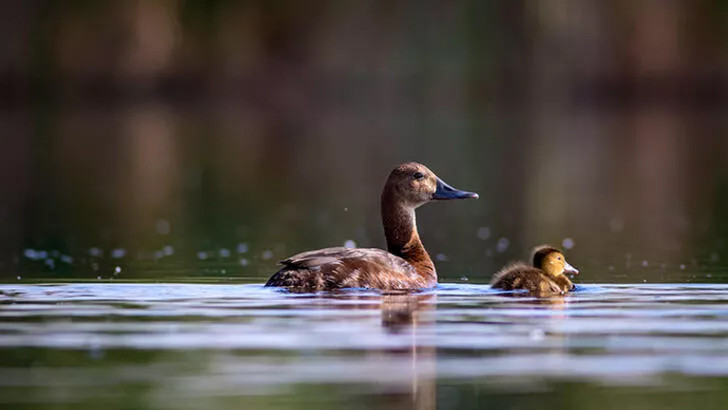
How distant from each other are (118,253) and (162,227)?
276 cm

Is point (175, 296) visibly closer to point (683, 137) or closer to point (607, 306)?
point (607, 306)

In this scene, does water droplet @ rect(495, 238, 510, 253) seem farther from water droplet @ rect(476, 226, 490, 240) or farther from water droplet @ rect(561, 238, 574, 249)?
water droplet @ rect(561, 238, 574, 249)

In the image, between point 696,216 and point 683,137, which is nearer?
point 696,216

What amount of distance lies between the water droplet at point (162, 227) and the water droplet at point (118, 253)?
174cm

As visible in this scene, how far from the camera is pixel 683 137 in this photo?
124 ft

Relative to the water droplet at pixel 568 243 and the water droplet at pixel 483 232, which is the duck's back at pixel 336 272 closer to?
the water droplet at pixel 568 243

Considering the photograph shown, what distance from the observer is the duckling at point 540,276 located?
12.3 meters

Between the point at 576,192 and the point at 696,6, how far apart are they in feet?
84.0

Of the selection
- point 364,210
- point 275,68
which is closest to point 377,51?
point 275,68

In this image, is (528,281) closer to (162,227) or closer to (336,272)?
(336,272)

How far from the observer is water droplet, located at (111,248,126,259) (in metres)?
16.1

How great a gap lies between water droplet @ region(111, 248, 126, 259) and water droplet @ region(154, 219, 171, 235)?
1.74 meters

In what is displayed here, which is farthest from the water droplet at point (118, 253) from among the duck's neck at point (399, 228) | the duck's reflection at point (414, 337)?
the duck's reflection at point (414, 337)

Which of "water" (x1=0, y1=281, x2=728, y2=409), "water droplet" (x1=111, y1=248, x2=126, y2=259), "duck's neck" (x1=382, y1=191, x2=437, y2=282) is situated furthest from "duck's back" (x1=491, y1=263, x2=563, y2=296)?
"water droplet" (x1=111, y1=248, x2=126, y2=259)
